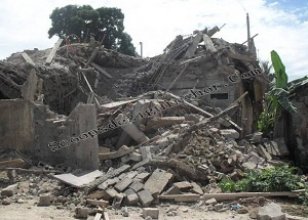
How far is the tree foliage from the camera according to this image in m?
29.1

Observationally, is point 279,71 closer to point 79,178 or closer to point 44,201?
point 79,178

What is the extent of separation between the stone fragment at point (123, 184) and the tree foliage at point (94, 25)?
20.9 m

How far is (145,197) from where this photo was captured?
8.23 meters

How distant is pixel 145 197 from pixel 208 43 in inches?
321

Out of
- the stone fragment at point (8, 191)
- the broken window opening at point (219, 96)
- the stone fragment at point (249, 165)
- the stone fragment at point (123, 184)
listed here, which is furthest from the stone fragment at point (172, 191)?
the broken window opening at point (219, 96)

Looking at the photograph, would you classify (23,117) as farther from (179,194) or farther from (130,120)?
(179,194)

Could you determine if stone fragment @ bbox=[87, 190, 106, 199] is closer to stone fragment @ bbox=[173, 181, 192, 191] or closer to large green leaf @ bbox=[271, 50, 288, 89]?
stone fragment @ bbox=[173, 181, 192, 191]

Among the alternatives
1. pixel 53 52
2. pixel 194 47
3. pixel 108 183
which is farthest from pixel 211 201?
pixel 53 52

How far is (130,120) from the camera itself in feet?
37.3

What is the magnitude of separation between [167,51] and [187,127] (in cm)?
565

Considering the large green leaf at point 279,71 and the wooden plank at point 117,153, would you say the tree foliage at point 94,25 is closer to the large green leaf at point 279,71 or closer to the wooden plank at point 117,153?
the large green leaf at point 279,71

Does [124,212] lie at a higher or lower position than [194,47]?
lower

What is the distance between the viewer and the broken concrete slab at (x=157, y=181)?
8539mm

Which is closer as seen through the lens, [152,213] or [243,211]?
[152,213]
